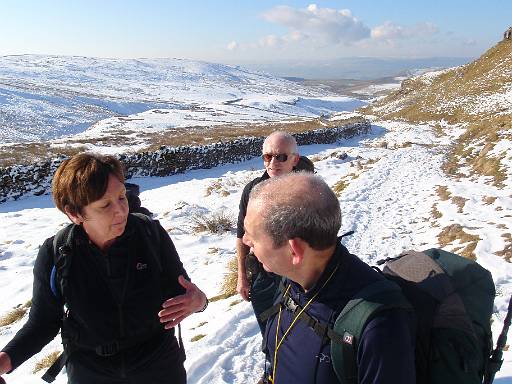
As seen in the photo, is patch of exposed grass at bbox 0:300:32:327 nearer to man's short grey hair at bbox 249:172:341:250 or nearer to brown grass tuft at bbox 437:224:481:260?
man's short grey hair at bbox 249:172:341:250

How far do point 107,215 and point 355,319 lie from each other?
1.47 m

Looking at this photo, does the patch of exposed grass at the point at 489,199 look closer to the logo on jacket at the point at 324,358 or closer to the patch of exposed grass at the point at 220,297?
the patch of exposed grass at the point at 220,297

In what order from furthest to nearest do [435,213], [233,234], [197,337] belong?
[435,213] < [233,234] < [197,337]

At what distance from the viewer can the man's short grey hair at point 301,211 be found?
1537 millimetres

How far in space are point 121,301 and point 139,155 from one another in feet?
53.7

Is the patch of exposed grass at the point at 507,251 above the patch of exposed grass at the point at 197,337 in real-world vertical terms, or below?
above

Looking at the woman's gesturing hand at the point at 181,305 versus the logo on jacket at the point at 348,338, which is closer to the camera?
the logo on jacket at the point at 348,338

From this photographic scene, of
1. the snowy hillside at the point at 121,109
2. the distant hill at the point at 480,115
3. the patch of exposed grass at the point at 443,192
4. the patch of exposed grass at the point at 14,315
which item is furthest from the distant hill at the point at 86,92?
the patch of exposed grass at the point at 443,192

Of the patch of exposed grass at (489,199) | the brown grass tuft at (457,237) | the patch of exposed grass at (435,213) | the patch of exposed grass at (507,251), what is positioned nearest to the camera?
the patch of exposed grass at (507,251)

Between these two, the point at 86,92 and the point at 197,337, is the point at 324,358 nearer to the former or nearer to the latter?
the point at 197,337

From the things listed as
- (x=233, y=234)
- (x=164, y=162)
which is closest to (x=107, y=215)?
(x=233, y=234)

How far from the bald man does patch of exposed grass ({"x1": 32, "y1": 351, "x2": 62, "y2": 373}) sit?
12.4 feet

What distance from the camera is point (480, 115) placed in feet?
94.6

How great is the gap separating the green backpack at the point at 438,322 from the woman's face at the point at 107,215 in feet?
4.53
